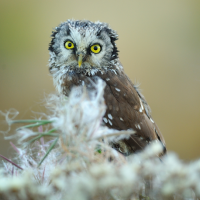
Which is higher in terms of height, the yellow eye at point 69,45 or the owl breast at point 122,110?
the yellow eye at point 69,45

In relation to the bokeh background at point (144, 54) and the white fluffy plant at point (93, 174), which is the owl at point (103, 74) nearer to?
the white fluffy plant at point (93, 174)

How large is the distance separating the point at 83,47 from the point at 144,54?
6.45 ft

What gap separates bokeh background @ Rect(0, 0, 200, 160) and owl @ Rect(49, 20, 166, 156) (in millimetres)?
1590

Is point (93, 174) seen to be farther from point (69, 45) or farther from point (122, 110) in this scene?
point (69, 45)

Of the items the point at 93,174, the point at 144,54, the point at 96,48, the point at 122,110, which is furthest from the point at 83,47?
the point at 144,54

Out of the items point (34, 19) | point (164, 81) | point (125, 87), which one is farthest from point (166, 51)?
point (125, 87)

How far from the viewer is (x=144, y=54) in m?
3.13

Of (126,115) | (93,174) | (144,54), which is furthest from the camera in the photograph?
(144,54)

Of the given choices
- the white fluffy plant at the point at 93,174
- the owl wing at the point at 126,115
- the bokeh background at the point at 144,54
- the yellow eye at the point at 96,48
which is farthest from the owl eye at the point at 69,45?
the bokeh background at the point at 144,54

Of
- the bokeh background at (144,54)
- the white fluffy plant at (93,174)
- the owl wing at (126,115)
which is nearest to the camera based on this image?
the white fluffy plant at (93,174)

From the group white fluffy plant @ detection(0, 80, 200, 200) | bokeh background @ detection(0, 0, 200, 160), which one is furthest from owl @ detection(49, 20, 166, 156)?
bokeh background @ detection(0, 0, 200, 160)

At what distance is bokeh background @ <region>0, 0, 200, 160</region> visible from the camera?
302 centimetres

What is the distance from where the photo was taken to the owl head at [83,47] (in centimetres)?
129

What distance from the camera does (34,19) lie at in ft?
10.3
